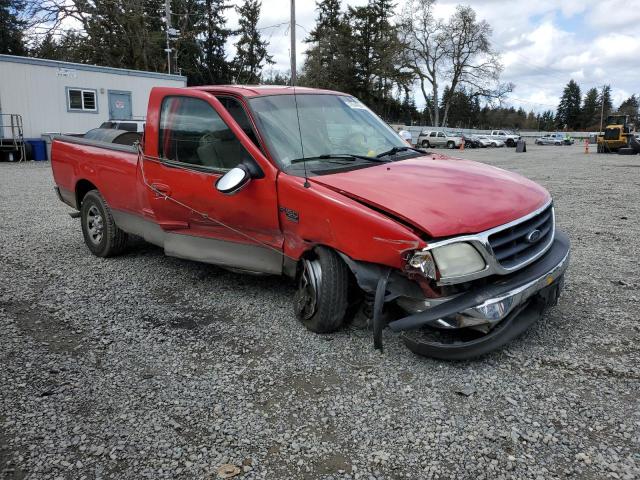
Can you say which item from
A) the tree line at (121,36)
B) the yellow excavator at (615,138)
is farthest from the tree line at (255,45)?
the yellow excavator at (615,138)

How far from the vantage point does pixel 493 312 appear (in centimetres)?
313

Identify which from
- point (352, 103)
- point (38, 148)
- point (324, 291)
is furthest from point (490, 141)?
point (324, 291)

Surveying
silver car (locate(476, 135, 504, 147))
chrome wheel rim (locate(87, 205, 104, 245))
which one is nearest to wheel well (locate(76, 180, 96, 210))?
chrome wheel rim (locate(87, 205, 104, 245))

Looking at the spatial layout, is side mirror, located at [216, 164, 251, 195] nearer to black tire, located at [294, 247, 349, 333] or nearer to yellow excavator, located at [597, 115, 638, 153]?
black tire, located at [294, 247, 349, 333]

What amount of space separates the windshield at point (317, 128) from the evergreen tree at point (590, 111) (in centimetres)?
11790

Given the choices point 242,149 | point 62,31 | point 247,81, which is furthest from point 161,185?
point 247,81

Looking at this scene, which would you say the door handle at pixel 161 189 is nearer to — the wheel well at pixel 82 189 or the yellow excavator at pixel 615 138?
the wheel well at pixel 82 189

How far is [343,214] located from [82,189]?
4.34 meters

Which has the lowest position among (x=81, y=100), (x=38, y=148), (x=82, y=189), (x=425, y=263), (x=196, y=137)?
(x=425, y=263)

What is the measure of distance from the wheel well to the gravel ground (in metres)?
1.60

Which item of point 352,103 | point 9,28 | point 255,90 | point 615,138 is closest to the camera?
point 255,90

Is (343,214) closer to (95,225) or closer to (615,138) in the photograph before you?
(95,225)

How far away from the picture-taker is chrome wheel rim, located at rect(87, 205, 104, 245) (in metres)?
6.11

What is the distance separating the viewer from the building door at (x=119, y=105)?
24.0 metres
